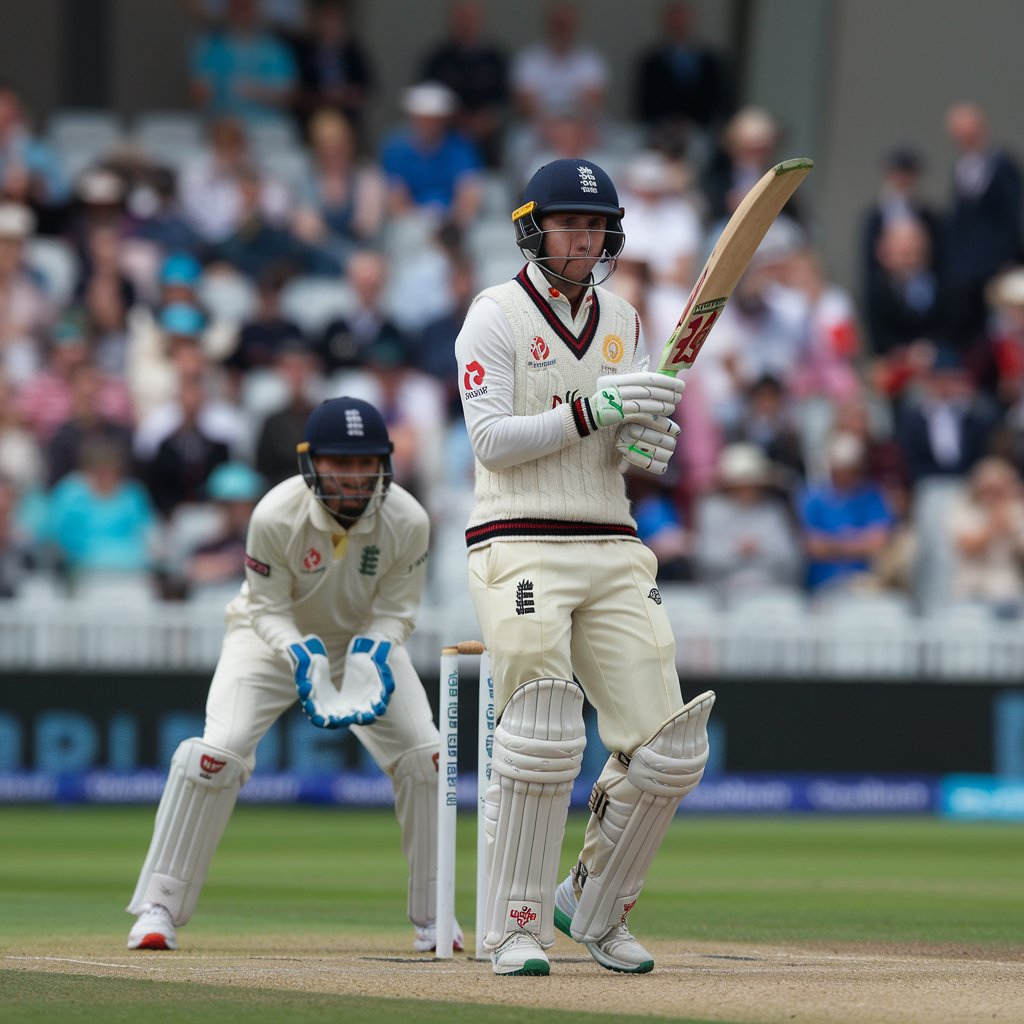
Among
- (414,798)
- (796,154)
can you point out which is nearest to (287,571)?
(414,798)

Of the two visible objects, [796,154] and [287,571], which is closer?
[287,571]

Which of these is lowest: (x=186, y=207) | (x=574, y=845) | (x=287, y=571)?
(x=574, y=845)

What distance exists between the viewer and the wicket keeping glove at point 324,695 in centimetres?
592

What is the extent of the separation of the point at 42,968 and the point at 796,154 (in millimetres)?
12110

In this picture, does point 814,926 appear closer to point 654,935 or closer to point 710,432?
point 654,935

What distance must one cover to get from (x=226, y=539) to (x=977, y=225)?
5.84 meters

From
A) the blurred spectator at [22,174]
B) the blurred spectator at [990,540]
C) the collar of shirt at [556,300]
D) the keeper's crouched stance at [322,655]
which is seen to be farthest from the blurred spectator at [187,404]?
the collar of shirt at [556,300]

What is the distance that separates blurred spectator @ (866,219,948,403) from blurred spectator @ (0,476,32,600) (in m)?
5.76

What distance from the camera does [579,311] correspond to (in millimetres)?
5523

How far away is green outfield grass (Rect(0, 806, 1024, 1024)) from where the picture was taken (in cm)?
484

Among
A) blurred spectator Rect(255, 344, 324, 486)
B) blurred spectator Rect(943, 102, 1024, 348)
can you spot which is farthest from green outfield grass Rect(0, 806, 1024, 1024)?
blurred spectator Rect(943, 102, 1024, 348)

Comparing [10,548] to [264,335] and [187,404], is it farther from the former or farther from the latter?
[264,335]

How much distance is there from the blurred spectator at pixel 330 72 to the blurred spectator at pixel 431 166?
28.6 inches

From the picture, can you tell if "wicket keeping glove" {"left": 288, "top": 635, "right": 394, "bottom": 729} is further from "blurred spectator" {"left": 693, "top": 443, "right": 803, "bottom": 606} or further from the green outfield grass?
"blurred spectator" {"left": 693, "top": 443, "right": 803, "bottom": 606}
